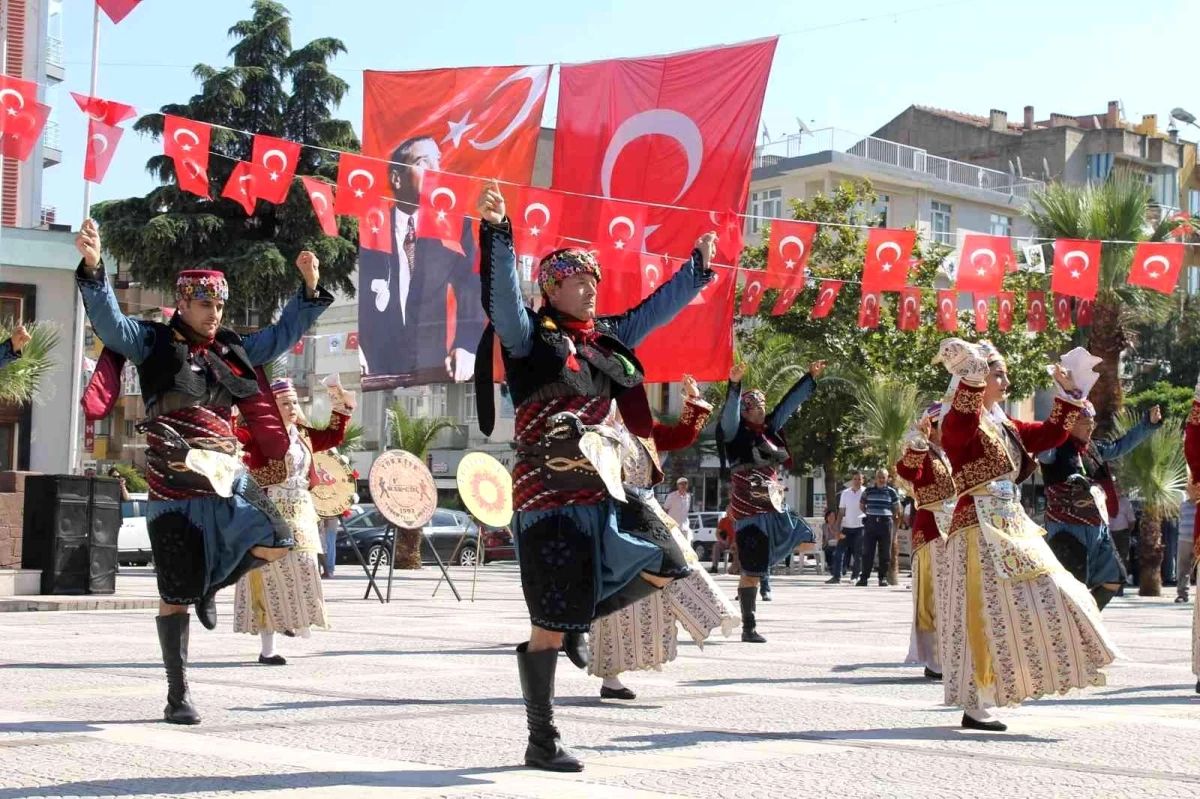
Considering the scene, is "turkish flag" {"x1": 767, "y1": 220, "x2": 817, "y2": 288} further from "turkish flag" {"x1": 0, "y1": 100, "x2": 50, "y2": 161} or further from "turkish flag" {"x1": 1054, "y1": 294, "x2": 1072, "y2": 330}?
"turkish flag" {"x1": 0, "y1": 100, "x2": 50, "y2": 161}

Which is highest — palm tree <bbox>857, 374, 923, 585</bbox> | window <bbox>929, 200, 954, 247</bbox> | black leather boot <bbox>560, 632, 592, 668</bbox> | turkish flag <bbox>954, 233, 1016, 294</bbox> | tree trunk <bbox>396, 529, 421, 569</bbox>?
window <bbox>929, 200, 954, 247</bbox>

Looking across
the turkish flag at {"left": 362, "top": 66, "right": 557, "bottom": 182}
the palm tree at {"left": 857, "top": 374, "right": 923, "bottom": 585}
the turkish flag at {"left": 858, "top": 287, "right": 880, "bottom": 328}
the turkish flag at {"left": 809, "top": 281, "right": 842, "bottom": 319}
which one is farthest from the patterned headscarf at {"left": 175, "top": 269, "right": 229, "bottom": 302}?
the palm tree at {"left": 857, "top": 374, "right": 923, "bottom": 585}

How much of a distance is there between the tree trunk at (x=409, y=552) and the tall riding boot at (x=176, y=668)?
2283cm

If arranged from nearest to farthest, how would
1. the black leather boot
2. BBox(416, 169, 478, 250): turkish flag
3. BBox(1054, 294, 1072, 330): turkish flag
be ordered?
the black leather boot < BBox(416, 169, 478, 250): turkish flag < BBox(1054, 294, 1072, 330): turkish flag

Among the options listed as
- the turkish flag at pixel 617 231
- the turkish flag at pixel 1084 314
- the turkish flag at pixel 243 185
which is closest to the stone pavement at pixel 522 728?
the turkish flag at pixel 243 185

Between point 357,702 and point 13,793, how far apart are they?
9.48 feet

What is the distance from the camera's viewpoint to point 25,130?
52.3 feet

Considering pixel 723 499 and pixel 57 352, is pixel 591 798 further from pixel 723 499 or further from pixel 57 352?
pixel 723 499

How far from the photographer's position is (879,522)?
27328 millimetres

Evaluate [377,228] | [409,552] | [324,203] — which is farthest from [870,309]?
[409,552]

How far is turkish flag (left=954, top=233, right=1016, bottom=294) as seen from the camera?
71.3 ft

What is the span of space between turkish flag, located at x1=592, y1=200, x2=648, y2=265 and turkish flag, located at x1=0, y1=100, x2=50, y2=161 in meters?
7.70

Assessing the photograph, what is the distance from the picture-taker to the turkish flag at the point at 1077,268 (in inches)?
Answer: 833

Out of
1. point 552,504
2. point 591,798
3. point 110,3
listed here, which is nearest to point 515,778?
point 591,798
